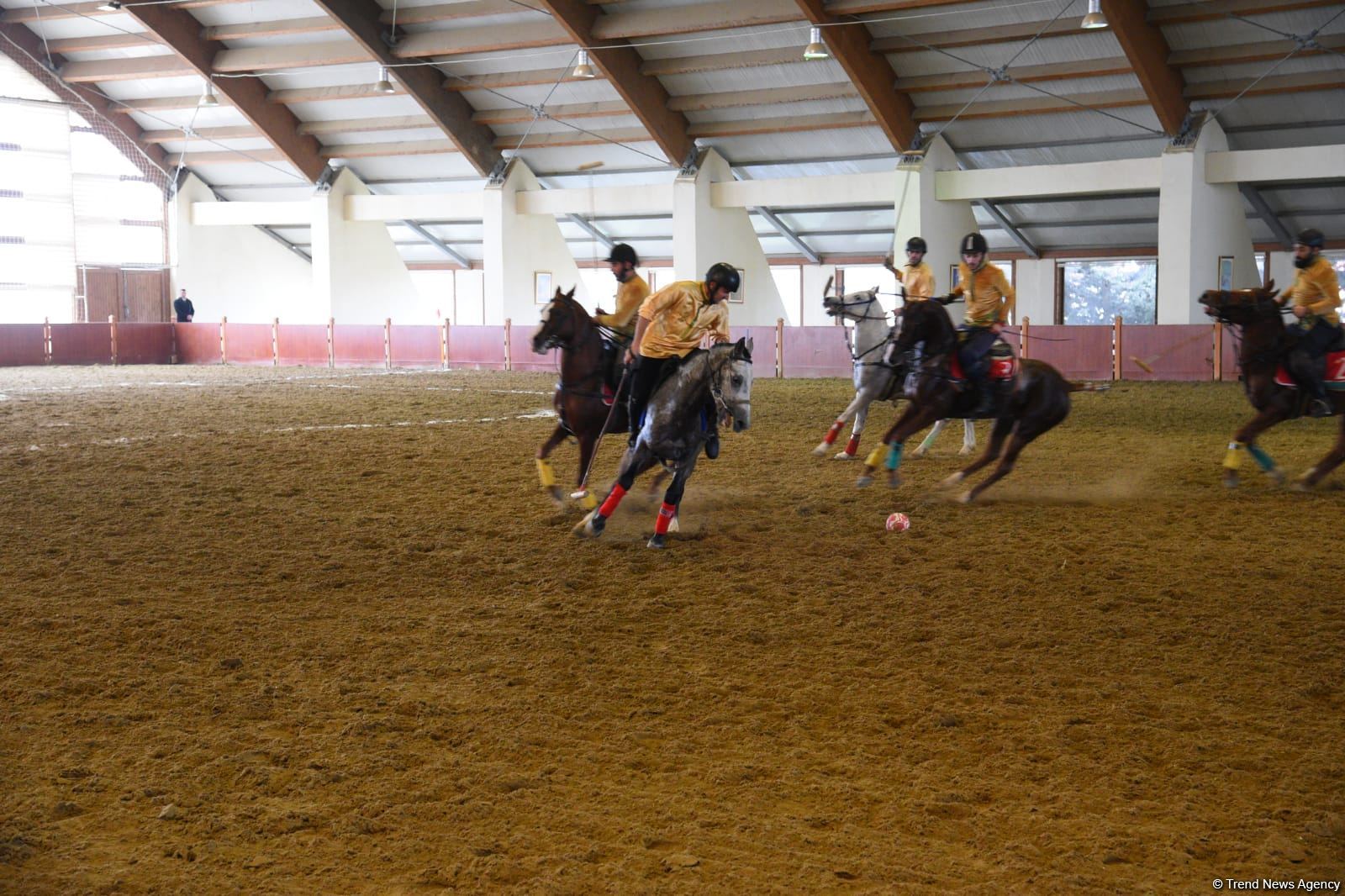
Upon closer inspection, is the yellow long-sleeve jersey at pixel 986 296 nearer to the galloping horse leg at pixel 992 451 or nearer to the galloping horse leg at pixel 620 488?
the galloping horse leg at pixel 992 451

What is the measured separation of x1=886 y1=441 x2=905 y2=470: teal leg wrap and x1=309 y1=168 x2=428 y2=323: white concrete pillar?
81.7 feet

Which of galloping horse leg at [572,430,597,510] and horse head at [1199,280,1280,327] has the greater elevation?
horse head at [1199,280,1280,327]

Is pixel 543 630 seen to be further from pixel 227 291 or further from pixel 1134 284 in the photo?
pixel 227 291

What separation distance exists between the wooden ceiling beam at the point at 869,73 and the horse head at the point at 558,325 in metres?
13.8

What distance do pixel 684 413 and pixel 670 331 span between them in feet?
1.82

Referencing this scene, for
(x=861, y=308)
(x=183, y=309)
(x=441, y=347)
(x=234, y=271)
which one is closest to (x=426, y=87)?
(x=441, y=347)

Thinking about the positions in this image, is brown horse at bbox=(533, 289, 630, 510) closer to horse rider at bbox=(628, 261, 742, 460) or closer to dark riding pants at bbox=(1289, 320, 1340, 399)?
horse rider at bbox=(628, 261, 742, 460)

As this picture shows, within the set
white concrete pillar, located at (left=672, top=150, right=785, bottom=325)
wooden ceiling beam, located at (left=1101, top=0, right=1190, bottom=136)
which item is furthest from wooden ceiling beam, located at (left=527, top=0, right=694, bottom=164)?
wooden ceiling beam, located at (left=1101, top=0, right=1190, bottom=136)

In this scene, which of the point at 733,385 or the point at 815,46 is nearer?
the point at 733,385

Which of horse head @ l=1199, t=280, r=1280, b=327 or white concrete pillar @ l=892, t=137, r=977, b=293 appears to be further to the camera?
white concrete pillar @ l=892, t=137, r=977, b=293

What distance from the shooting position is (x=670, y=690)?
527 cm

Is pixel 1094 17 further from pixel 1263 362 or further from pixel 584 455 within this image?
pixel 584 455

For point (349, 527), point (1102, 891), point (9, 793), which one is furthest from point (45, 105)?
point (1102, 891)

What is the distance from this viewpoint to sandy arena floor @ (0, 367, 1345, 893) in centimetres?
374
